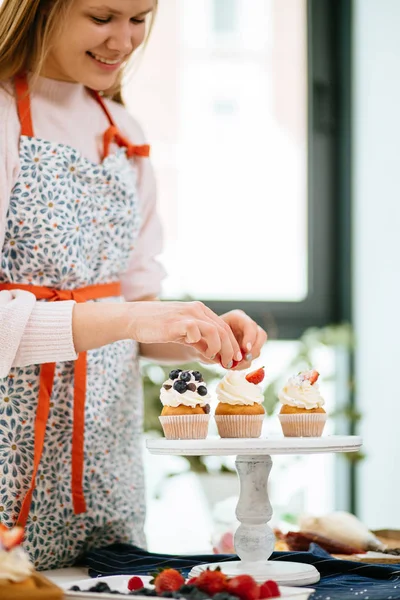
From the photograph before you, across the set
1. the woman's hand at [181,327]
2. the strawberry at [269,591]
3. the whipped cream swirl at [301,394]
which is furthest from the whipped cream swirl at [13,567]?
the whipped cream swirl at [301,394]

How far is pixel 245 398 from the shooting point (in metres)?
1.50

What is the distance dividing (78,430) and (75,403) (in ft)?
0.14

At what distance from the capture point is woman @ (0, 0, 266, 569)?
1.36m

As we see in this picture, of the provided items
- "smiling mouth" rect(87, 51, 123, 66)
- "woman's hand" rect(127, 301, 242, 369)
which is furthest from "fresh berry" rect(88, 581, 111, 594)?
"smiling mouth" rect(87, 51, 123, 66)

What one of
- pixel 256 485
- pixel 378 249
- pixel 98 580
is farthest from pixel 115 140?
pixel 378 249

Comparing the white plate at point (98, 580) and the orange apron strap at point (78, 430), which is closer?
the white plate at point (98, 580)

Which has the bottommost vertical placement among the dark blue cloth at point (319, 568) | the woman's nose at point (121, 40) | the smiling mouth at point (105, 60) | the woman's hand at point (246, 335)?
the dark blue cloth at point (319, 568)

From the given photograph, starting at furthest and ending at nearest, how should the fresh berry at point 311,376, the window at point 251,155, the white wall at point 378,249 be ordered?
the window at point 251,155 < the white wall at point 378,249 < the fresh berry at point 311,376

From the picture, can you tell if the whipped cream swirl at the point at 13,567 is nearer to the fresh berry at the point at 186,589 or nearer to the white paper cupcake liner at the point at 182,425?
the fresh berry at the point at 186,589

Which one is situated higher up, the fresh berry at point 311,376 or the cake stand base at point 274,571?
the fresh berry at point 311,376

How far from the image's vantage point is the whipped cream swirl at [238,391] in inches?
59.1

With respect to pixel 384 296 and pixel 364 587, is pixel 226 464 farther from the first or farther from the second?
pixel 364 587

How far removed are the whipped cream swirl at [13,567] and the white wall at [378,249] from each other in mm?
2049

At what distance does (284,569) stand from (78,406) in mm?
452
